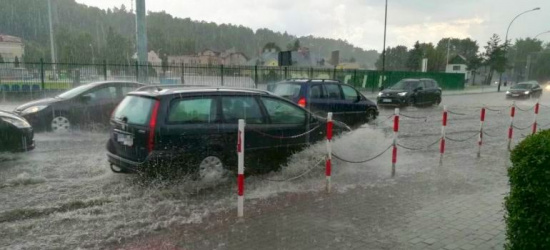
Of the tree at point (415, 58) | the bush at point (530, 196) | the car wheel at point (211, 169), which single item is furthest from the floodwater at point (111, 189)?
the tree at point (415, 58)

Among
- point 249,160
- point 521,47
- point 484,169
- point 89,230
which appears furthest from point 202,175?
point 521,47

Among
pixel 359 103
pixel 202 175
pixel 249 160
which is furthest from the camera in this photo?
pixel 359 103

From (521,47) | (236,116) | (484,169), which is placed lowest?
(484,169)

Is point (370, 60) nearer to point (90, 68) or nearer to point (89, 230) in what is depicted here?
point (90, 68)

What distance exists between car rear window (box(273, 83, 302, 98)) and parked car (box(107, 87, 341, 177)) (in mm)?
4889

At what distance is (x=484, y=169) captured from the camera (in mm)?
8453

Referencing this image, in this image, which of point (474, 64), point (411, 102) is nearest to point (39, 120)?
point (411, 102)

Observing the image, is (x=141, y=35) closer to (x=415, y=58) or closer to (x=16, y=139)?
(x=16, y=139)

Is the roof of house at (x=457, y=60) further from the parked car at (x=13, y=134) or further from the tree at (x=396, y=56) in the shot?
the parked car at (x=13, y=134)

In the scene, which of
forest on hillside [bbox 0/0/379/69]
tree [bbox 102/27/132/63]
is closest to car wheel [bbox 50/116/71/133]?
forest on hillside [bbox 0/0/379/69]

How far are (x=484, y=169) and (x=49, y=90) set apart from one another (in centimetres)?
1875

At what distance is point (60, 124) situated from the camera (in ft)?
36.6

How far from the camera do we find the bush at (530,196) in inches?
131

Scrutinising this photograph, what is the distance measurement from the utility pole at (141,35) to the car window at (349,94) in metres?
8.33
